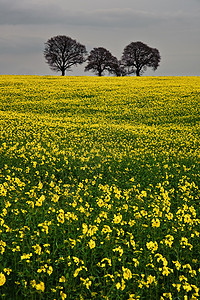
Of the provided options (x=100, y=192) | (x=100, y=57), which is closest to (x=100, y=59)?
(x=100, y=57)

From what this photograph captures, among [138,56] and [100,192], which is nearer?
[100,192]

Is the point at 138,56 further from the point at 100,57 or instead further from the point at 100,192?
the point at 100,192

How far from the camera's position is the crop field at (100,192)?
171 inches

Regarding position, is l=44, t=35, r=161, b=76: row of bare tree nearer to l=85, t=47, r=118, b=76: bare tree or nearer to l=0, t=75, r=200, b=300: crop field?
l=85, t=47, r=118, b=76: bare tree

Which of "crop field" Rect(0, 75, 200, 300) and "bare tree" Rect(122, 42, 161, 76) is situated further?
"bare tree" Rect(122, 42, 161, 76)

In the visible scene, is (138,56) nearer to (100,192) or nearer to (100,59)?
(100,59)

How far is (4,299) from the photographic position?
402cm

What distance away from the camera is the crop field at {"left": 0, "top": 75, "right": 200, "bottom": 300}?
171 inches

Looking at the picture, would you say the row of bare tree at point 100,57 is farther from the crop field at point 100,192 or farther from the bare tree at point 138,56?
the crop field at point 100,192

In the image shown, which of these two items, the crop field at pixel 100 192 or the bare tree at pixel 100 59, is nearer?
the crop field at pixel 100 192

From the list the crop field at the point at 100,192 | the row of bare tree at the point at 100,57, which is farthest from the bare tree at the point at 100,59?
the crop field at the point at 100,192

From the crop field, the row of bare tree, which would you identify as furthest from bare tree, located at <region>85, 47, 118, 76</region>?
the crop field

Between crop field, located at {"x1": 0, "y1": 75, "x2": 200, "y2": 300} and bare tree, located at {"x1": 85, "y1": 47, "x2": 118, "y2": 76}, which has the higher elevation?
bare tree, located at {"x1": 85, "y1": 47, "x2": 118, "y2": 76}

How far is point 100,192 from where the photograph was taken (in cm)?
821
